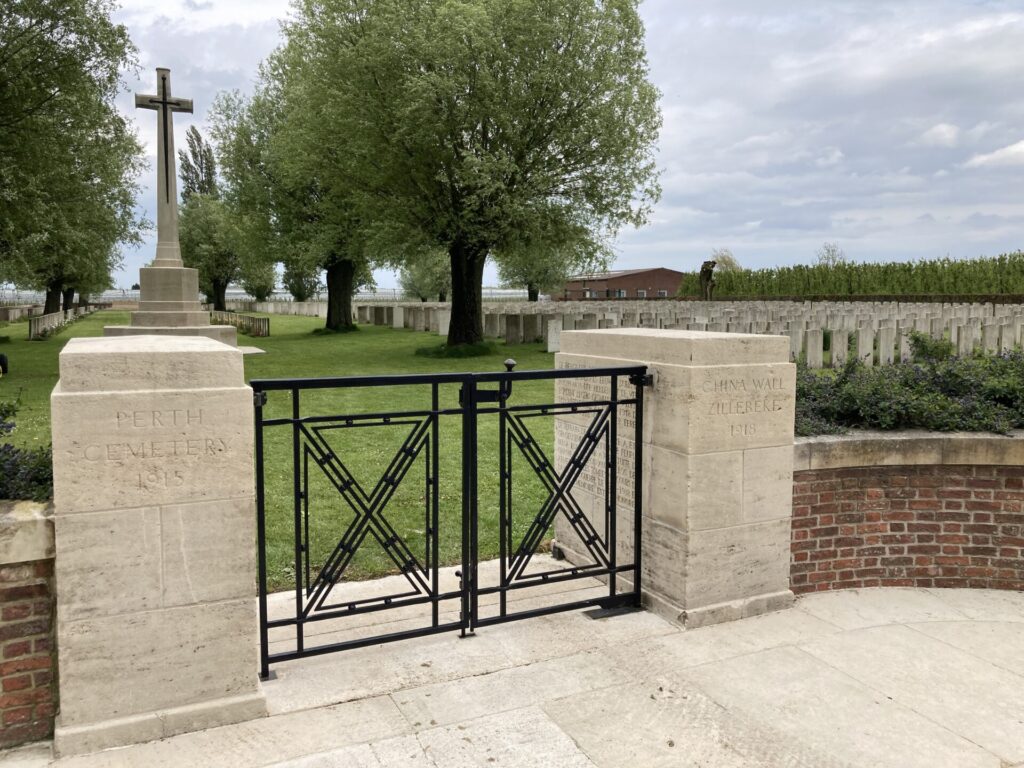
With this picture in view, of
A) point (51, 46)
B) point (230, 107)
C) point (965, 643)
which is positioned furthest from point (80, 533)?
point (230, 107)

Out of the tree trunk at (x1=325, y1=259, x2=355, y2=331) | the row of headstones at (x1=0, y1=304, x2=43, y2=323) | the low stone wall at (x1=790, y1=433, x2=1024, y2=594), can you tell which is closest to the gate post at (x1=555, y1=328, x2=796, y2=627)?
the low stone wall at (x1=790, y1=433, x2=1024, y2=594)

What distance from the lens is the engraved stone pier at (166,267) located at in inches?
646

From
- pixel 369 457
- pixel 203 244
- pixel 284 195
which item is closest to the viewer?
pixel 369 457

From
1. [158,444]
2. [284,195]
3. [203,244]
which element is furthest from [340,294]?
[158,444]

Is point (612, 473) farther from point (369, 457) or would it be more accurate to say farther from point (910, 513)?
point (369, 457)

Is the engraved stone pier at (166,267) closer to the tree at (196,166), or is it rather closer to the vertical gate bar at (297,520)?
the vertical gate bar at (297,520)

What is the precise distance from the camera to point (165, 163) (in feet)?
54.0

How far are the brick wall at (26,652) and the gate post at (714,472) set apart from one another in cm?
313

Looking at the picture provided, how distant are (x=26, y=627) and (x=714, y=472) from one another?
11.2 feet

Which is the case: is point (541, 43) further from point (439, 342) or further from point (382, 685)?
point (382, 685)

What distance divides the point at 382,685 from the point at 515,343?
67.9 ft

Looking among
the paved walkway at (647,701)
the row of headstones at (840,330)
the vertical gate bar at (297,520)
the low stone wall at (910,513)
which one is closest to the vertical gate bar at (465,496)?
the paved walkway at (647,701)

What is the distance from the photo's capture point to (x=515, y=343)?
24281 mm

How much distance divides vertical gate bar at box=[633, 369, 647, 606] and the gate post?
4cm
